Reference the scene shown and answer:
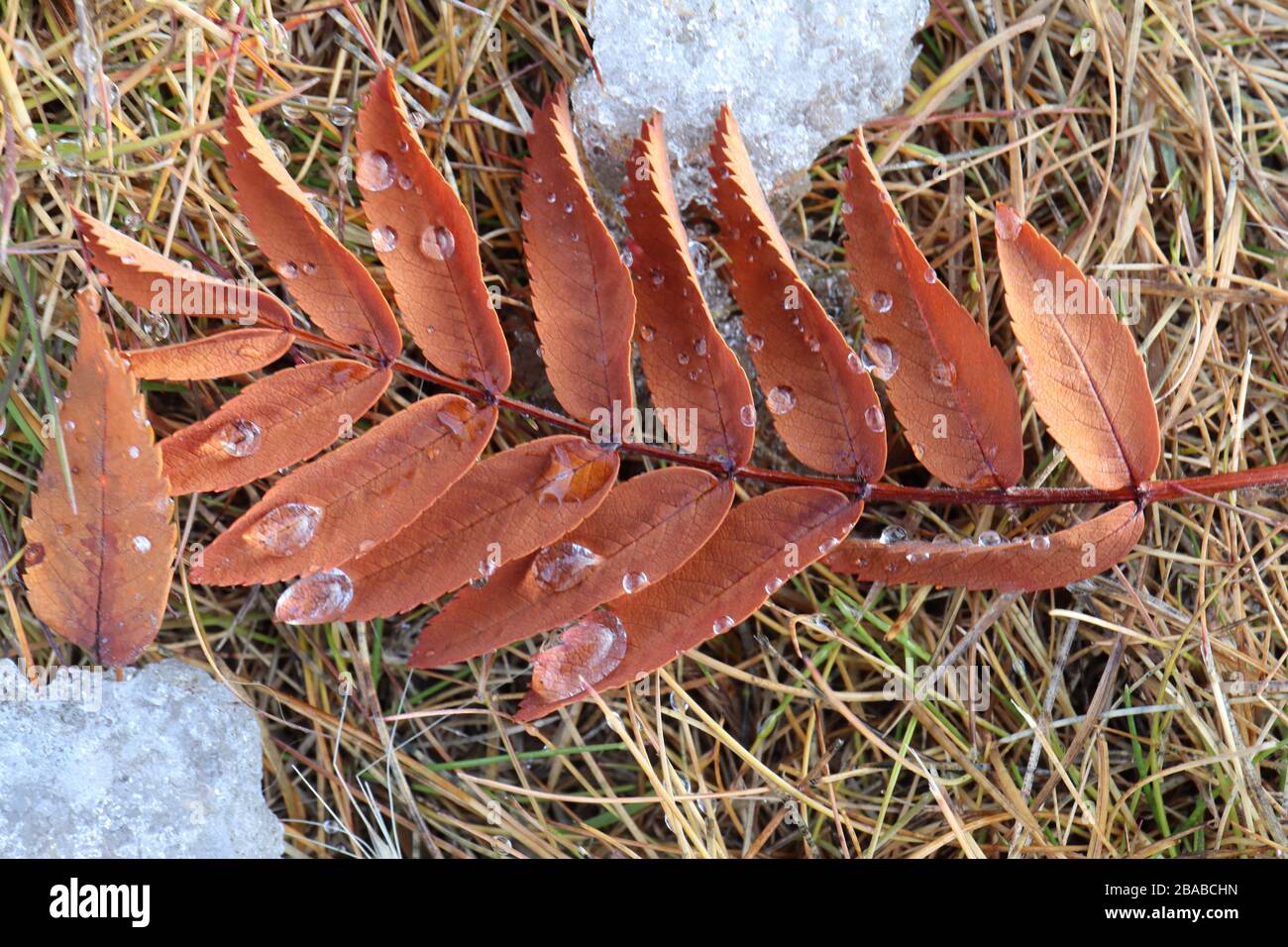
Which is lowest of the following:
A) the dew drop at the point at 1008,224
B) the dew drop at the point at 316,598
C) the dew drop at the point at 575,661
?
the dew drop at the point at 575,661

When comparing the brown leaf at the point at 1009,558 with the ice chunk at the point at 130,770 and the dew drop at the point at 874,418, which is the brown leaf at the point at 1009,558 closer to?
the dew drop at the point at 874,418

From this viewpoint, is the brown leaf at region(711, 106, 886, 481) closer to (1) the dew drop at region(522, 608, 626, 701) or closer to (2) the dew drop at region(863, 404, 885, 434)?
(2) the dew drop at region(863, 404, 885, 434)

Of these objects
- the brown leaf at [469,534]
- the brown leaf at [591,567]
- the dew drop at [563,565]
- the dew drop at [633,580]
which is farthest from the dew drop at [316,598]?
the dew drop at [633,580]

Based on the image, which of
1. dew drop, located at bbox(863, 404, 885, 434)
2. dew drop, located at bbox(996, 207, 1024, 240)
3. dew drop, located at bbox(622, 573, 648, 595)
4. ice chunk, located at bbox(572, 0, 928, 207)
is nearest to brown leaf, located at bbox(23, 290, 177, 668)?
dew drop, located at bbox(622, 573, 648, 595)

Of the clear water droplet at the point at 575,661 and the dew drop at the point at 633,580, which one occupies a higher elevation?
the dew drop at the point at 633,580
